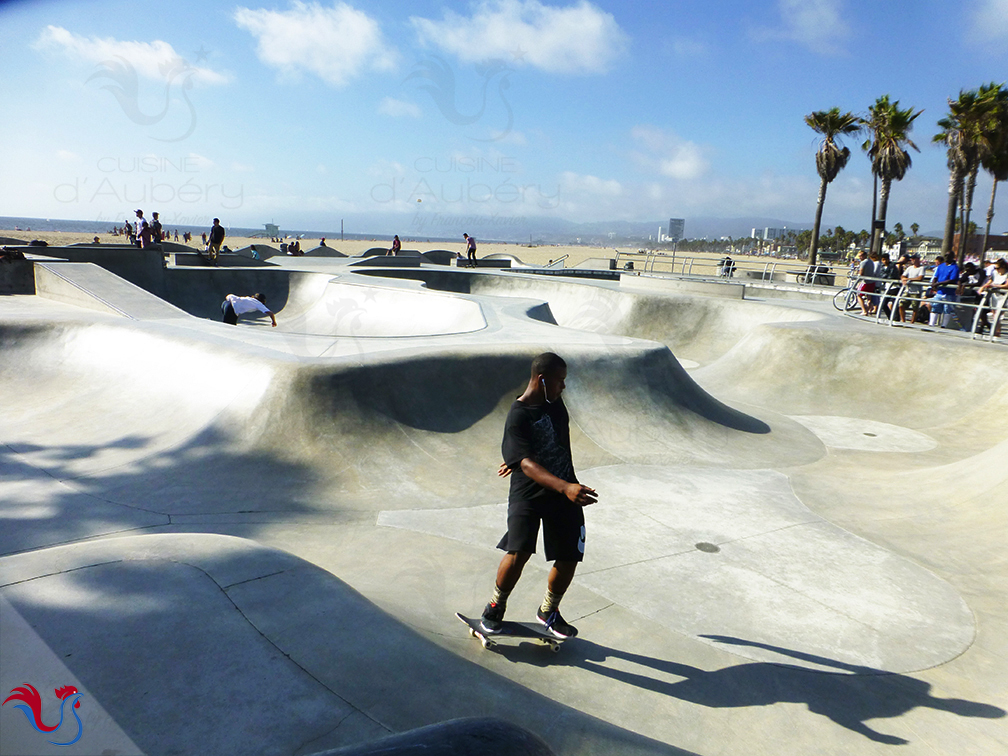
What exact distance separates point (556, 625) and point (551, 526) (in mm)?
819

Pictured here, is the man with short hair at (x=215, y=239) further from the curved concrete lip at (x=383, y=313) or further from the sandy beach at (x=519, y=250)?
the sandy beach at (x=519, y=250)

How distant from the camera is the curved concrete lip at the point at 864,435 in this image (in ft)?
32.5

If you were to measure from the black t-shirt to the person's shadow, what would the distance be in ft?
3.90

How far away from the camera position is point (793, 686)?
4.02 m

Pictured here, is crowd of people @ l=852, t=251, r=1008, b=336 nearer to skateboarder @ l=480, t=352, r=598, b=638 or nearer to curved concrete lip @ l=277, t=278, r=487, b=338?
curved concrete lip @ l=277, t=278, r=487, b=338

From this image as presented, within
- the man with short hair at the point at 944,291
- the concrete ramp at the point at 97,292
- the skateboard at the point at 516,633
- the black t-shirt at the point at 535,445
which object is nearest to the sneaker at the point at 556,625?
the skateboard at the point at 516,633

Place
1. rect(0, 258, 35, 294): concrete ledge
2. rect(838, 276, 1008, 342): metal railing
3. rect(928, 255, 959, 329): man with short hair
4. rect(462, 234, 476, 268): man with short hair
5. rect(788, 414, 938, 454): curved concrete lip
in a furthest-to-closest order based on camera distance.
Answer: rect(462, 234, 476, 268): man with short hair → rect(0, 258, 35, 294): concrete ledge → rect(928, 255, 959, 329): man with short hair → rect(838, 276, 1008, 342): metal railing → rect(788, 414, 938, 454): curved concrete lip

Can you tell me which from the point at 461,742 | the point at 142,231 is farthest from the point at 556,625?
the point at 142,231

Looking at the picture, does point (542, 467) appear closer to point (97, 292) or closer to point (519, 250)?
point (97, 292)

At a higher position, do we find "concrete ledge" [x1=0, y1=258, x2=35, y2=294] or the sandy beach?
the sandy beach

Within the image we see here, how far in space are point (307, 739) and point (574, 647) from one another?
93.4 inches

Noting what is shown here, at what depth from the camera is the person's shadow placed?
3.80 meters

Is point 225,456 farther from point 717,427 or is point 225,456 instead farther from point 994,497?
point 994,497

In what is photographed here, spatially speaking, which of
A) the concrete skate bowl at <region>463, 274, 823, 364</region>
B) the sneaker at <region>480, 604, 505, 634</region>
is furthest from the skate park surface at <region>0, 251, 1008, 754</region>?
the concrete skate bowl at <region>463, 274, 823, 364</region>
